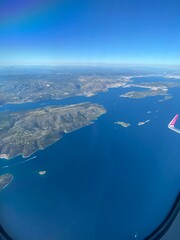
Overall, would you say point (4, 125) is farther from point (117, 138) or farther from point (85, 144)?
point (117, 138)

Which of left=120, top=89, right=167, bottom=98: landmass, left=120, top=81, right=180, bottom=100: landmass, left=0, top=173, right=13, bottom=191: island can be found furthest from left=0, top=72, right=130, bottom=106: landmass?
left=0, top=173, right=13, bottom=191: island

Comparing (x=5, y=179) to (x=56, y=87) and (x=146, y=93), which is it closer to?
(x=56, y=87)

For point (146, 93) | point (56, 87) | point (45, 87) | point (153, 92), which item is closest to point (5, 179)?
point (45, 87)

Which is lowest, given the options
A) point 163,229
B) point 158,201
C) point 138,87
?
point 138,87

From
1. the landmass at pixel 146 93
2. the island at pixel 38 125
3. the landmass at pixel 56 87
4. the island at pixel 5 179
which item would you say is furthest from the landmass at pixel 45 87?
the island at pixel 5 179

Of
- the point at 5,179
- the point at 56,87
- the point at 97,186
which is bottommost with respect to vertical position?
the point at 56,87

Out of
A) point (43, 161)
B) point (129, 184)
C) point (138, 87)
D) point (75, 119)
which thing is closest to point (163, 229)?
point (129, 184)
